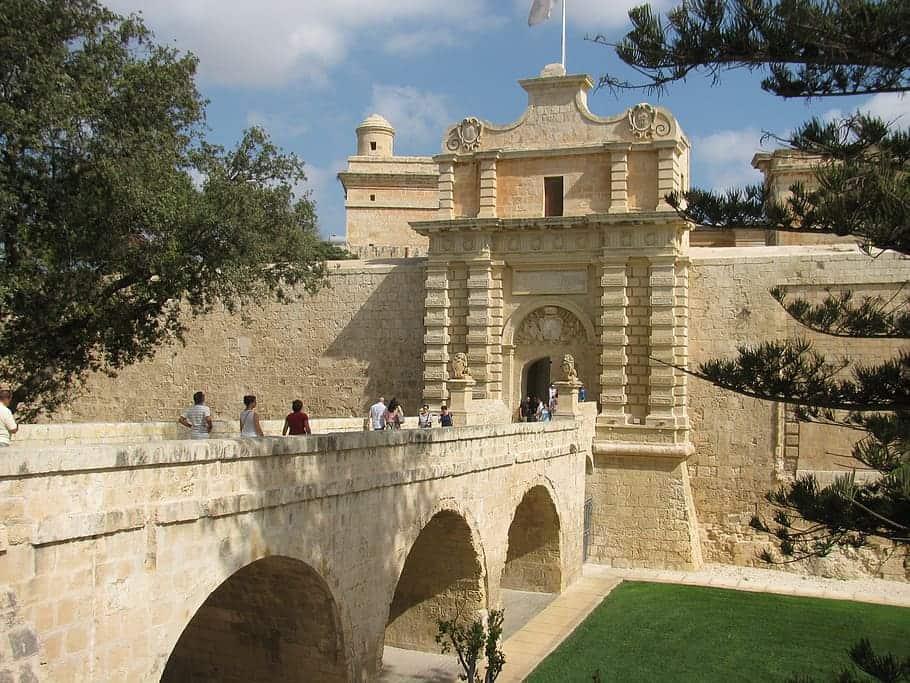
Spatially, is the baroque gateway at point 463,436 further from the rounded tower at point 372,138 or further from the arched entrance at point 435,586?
the rounded tower at point 372,138

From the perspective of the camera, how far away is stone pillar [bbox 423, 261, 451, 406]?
2098 centimetres

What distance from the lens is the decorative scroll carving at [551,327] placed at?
20.8m

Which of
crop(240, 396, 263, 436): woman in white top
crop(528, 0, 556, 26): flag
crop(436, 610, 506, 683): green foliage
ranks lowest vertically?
crop(436, 610, 506, 683): green foliage

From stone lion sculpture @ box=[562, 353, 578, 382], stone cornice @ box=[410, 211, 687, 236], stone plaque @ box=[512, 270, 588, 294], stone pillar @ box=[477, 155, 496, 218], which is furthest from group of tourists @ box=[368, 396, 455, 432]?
stone pillar @ box=[477, 155, 496, 218]

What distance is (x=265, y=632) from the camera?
9727 millimetres

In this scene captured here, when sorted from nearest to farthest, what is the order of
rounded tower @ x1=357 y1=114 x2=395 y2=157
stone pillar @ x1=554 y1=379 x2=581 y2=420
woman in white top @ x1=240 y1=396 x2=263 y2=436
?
1. woman in white top @ x1=240 y1=396 x2=263 y2=436
2. stone pillar @ x1=554 y1=379 x2=581 y2=420
3. rounded tower @ x1=357 y1=114 x2=395 y2=157

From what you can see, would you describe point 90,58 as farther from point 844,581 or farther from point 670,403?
point 844,581

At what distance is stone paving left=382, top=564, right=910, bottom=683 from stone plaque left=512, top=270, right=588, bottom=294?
18.8ft

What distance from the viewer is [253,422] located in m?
11.0

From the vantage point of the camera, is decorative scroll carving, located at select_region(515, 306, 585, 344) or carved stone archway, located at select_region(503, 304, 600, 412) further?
decorative scroll carving, located at select_region(515, 306, 585, 344)

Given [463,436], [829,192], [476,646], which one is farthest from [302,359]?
[829,192]

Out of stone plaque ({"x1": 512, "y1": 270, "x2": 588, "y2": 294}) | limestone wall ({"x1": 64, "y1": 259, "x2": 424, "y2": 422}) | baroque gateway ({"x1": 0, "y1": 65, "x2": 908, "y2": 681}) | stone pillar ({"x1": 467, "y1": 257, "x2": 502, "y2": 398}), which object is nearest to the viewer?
baroque gateway ({"x1": 0, "y1": 65, "x2": 908, "y2": 681})

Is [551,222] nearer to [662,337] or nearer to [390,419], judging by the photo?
[662,337]

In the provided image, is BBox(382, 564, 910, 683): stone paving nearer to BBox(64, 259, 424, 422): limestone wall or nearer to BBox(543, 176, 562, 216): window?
BBox(64, 259, 424, 422): limestone wall
